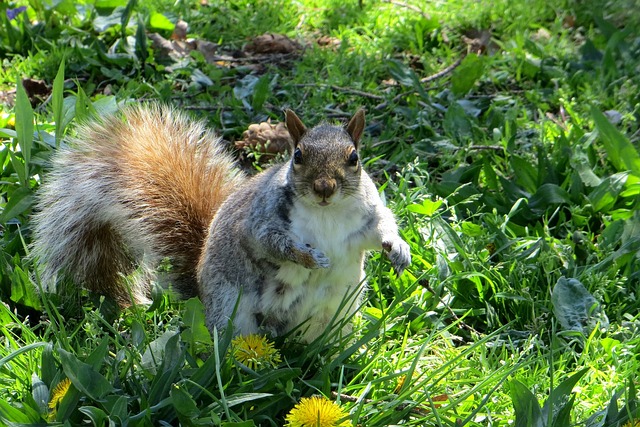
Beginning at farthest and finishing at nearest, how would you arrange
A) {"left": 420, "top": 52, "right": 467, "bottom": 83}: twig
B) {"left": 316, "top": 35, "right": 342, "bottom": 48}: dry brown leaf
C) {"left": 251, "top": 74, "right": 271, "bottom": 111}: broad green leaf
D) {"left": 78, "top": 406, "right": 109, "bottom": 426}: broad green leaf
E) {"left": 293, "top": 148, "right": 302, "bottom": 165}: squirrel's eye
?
{"left": 316, "top": 35, "right": 342, "bottom": 48}: dry brown leaf, {"left": 420, "top": 52, "right": 467, "bottom": 83}: twig, {"left": 251, "top": 74, "right": 271, "bottom": 111}: broad green leaf, {"left": 293, "top": 148, "right": 302, "bottom": 165}: squirrel's eye, {"left": 78, "top": 406, "right": 109, "bottom": 426}: broad green leaf

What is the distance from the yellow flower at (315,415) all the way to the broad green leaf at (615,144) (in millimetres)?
1362

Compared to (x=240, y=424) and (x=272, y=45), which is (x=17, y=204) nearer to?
(x=240, y=424)

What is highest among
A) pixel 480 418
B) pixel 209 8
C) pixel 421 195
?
pixel 209 8

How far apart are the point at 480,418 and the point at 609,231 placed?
80cm

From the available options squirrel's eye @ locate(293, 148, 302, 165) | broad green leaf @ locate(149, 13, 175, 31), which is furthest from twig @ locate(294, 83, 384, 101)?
squirrel's eye @ locate(293, 148, 302, 165)

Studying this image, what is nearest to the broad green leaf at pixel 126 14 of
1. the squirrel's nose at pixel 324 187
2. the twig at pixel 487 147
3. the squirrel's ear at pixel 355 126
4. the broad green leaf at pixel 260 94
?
the broad green leaf at pixel 260 94

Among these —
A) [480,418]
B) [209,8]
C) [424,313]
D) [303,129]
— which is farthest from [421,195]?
[209,8]

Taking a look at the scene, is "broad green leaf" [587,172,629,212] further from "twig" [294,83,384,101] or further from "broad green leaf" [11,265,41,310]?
"broad green leaf" [11,265,41,310]

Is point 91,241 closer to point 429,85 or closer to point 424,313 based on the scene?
point 424,313

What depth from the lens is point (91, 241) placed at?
220 centimetres

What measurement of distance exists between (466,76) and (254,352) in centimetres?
167

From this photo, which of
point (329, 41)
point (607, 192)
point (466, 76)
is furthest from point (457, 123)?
point (329, 41)

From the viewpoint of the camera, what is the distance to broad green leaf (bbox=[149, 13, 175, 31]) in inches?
135

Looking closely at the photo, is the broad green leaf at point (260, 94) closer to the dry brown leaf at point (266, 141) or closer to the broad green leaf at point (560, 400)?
the dry brown leaf at point (266, 141)
